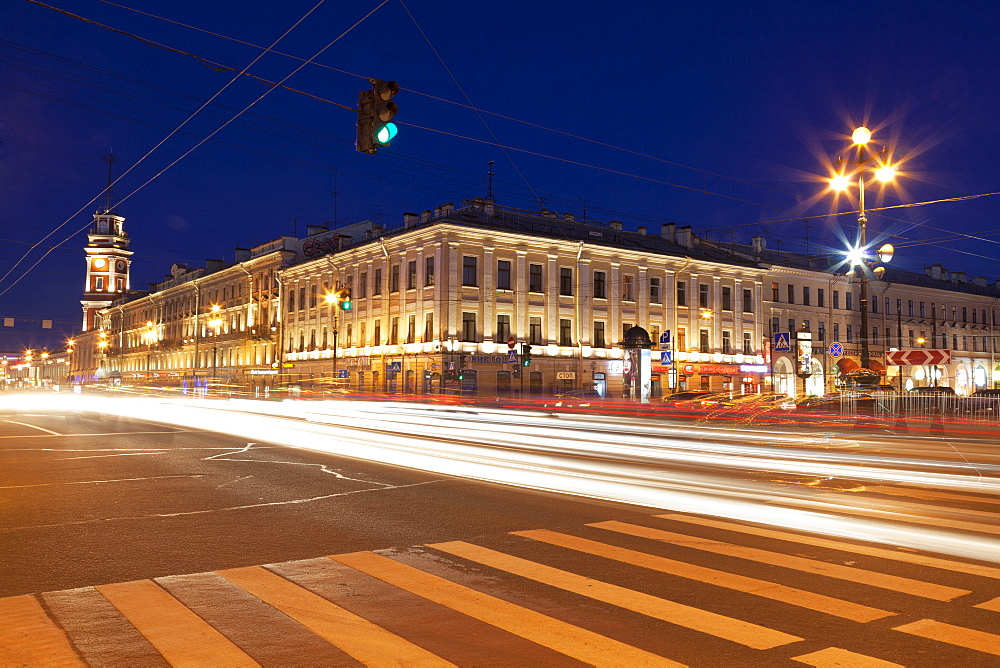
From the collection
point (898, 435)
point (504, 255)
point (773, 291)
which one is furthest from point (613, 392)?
point (898, 435)

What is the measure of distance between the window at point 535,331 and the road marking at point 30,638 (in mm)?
42342

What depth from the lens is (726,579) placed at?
6.46 m

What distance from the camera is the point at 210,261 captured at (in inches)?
3108

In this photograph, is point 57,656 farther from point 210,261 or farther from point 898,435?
point 210,261

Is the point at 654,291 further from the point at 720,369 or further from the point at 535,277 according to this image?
the point at 535,277

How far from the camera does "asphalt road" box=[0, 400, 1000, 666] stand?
4.83 metres

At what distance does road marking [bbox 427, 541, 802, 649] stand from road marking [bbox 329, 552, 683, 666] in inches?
24.2

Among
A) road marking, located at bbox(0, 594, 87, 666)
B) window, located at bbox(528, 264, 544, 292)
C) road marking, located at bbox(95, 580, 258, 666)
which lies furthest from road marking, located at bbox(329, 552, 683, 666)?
window, located at bbox(528, 264, 544, 292)

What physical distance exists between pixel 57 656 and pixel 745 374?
A: 56.0 m

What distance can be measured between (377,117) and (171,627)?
820 centimetres

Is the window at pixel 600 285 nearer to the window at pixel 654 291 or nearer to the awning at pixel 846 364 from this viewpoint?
the window at pixel 654 291

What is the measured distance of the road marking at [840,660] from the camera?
452cm

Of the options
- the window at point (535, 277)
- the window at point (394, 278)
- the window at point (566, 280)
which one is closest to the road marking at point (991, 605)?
the window at point (535, 277)

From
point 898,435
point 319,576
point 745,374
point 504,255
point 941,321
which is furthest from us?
point 941,321
